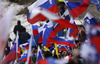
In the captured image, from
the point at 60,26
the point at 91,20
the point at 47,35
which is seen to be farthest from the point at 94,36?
the point at 60,26

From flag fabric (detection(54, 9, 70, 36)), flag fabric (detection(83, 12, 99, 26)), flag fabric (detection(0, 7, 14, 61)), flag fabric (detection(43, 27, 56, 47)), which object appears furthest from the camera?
flag fabric (detection(54, 9, 70, 36))

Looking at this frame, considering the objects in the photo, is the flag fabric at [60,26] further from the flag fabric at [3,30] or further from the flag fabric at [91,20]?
the flag fabric at [3,30]

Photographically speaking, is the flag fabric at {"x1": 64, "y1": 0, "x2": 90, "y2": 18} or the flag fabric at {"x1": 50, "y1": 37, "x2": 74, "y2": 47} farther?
the flag fabric at {"x1": 64, "y1": 0, "x2": 90, "y2": 18}

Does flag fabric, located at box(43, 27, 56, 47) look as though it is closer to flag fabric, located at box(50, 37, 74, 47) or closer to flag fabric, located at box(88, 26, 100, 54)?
flag fabric, located at box(50, 37, 74, 47)

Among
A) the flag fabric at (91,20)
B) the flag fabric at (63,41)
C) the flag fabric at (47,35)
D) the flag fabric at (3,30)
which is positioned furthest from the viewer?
the flag fabric at (91,20)

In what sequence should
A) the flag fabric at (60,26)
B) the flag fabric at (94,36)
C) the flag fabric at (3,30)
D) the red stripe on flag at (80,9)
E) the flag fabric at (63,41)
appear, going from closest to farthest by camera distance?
the flag fabric at (94,36)
the flag fabric at (3,30)
the flag fabric at (63,41)
the red stripe on flag at (80,9)
the flag fabric at (60,26)

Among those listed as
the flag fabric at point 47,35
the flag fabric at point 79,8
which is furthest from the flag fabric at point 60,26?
the flag fabric at point 79,8

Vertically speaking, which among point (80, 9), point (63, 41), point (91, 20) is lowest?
point (63, 41)

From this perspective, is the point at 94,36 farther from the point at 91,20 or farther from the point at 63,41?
the point at 91,20

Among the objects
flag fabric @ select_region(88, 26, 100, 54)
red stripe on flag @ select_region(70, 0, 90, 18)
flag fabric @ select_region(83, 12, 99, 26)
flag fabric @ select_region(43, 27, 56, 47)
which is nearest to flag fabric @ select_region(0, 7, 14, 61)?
flag fabric @ select_region(88, 26, 100, 54)

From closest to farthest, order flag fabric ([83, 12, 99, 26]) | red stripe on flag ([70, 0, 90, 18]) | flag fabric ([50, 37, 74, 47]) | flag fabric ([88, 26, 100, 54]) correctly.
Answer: flag fabric ([88, 26, 100, 54]) → flag fabric ([50, 37, 74, 47]) → flag fabric ([83, 12, 99, 26]) → red stripe on flag ([70, 0, 90, 18])

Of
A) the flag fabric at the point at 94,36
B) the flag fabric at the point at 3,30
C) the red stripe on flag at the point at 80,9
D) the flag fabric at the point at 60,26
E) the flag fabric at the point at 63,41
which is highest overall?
the flag fabric at the point at 3,30

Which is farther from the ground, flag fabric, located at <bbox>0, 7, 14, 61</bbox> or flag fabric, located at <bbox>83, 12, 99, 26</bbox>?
flag fabric, located at <bbox>0, 7, 14, 61</bbox>

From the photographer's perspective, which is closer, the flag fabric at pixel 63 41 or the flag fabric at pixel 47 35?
the flag fabric at pixel 63 41
